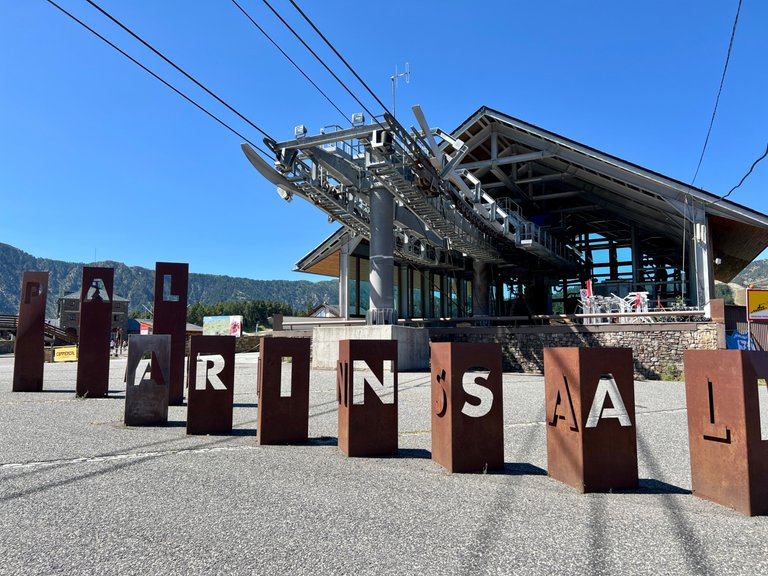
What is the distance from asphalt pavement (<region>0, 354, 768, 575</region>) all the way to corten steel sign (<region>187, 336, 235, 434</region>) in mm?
650

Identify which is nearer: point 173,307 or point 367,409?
point 367,409

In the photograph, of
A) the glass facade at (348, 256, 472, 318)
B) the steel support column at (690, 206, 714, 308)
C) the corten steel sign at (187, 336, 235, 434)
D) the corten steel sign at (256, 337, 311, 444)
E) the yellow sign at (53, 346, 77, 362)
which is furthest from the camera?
the glass facade at (348, 256, 472, 318)

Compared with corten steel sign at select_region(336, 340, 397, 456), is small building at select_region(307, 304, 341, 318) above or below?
above

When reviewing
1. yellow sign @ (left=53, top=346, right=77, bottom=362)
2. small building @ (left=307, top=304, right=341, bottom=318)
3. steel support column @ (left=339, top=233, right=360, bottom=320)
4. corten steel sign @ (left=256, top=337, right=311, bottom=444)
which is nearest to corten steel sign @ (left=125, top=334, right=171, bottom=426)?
corten steel sign @ (left=256, top=337, right=311, bottom=444)

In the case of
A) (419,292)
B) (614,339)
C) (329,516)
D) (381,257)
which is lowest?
(329,516)

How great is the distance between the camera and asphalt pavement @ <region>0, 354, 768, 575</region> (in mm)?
3395

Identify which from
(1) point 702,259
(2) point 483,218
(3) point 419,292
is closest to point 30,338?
(2) point 483,218

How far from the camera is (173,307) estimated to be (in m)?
11.7

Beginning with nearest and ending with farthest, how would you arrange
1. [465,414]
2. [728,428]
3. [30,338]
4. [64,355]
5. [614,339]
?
[728,428] < [465,414] < [30,338] < [614,339] < [64,355]

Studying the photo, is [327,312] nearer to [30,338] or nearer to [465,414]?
[30,338]

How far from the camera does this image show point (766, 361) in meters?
4.62

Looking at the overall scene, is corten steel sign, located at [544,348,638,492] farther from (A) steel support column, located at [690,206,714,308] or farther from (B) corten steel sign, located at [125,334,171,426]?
(A) steel support column, located at [690,206,714,308]

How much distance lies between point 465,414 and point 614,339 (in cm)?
1773

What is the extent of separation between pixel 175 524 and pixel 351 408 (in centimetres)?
275
